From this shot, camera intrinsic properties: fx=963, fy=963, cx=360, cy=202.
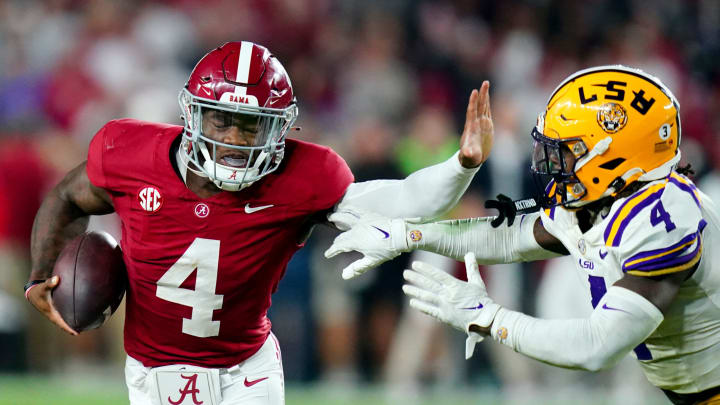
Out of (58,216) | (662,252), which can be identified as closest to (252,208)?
A: (58,216)

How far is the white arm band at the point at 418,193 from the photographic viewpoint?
3.02 meters

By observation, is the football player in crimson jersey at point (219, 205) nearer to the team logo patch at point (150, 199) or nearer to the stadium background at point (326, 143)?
the team logo patch at point (150, 199)

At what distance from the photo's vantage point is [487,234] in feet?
10.7

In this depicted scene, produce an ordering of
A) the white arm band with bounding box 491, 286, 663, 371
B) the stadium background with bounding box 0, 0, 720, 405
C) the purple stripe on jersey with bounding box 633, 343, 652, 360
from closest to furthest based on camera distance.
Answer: the white arm band with bounding box 491, 286, 663, 371
the purple stripe on jersey with bounding box 633, 343, 652, 360
the stadium background with bounding box 0, 0, 720, 405

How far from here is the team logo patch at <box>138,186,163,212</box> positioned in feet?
10.2

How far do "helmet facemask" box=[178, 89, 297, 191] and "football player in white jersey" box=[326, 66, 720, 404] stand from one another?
0.33m

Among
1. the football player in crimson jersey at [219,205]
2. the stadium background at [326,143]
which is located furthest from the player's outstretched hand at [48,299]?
the stadium background at [326,143]

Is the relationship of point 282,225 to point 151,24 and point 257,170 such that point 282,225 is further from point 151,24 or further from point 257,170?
point 151,24

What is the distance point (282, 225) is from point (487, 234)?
0.69 meters

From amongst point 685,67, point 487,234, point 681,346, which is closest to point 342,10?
point 685,67

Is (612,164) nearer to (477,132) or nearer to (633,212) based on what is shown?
(633,212)

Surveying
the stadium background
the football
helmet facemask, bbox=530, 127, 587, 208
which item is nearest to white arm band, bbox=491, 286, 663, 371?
helmet facemask, bbox=530, 127, 587, 208

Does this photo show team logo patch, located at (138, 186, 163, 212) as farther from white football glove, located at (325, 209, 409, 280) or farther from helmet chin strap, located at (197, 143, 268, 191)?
white football glove, located at (325, 209, 409, 280)

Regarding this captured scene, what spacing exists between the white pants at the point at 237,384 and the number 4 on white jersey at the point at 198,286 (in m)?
0.16
